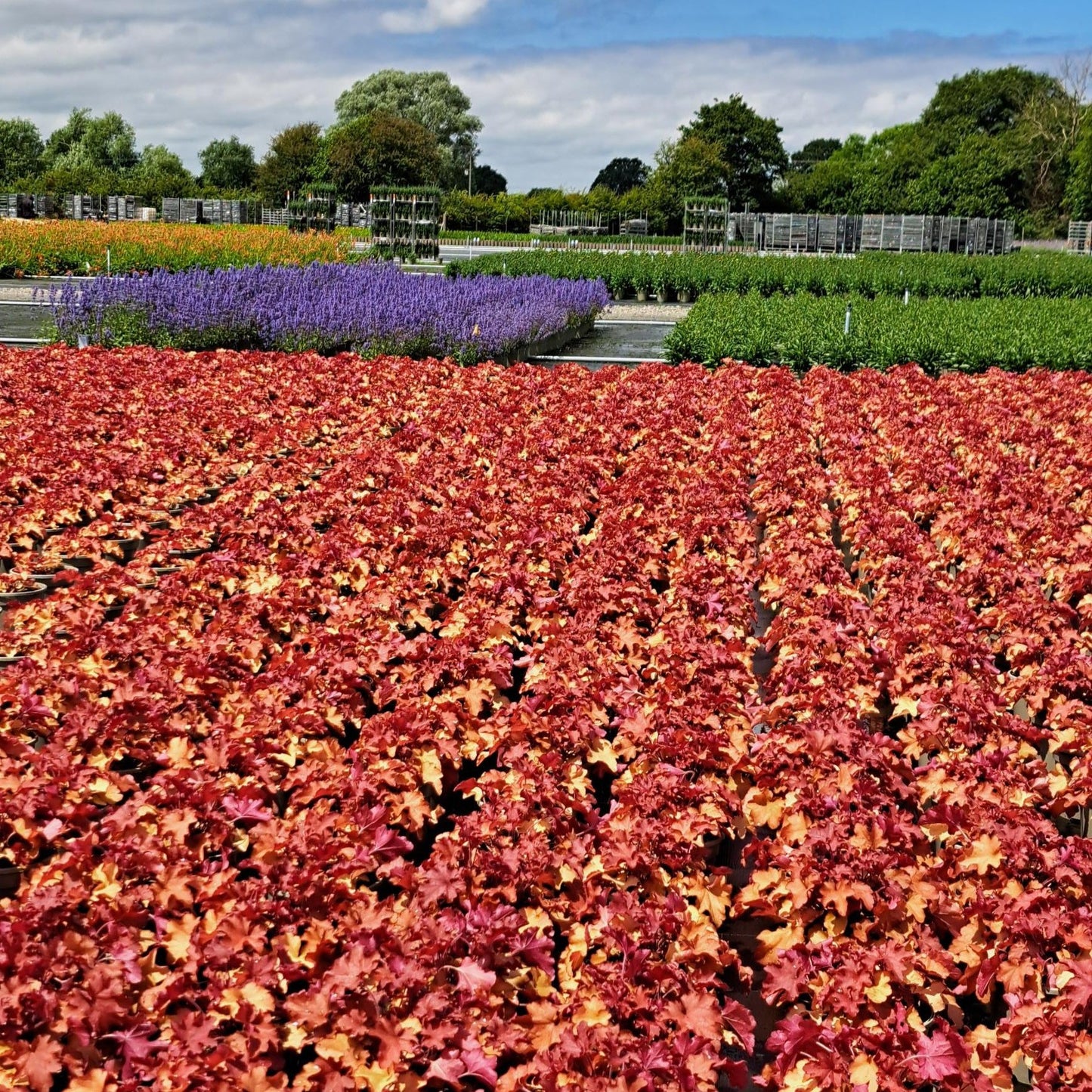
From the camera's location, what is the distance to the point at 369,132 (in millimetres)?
50938

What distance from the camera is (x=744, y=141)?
69438mm

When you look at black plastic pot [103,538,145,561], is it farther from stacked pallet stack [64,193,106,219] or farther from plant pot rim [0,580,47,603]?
stacked pallet stack [64,193,106,219]

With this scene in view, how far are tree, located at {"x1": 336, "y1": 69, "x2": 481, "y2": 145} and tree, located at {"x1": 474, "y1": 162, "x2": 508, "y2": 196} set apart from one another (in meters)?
13.6

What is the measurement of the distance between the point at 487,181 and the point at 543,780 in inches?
4098

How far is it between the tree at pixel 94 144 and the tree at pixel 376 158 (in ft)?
118

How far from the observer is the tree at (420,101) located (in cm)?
8281

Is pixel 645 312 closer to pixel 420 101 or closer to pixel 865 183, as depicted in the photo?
pixel 865 183

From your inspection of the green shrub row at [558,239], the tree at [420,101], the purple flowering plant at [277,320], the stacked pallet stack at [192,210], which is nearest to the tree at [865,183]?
the green shrub row at [558,239]

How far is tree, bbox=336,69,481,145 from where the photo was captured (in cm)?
8281

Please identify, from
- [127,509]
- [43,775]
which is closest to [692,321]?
[127,509]

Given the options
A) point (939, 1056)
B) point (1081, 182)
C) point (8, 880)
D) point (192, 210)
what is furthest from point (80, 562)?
point (1081, 182)

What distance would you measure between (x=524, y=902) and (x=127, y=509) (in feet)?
15.6

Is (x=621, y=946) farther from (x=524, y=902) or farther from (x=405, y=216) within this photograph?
(x=405, y=216)

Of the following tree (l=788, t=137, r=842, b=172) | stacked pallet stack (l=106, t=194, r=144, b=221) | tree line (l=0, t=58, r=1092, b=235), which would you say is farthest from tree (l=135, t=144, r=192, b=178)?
tree (l=788, t=137, r=842, b=172)
